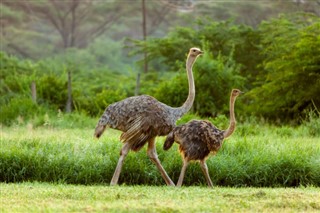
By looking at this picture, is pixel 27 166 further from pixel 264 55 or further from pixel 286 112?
pixel 264 55

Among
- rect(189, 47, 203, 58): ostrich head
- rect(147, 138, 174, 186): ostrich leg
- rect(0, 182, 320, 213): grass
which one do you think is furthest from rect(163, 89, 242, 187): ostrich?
rect(189, 47, 203, 58): ostrich head

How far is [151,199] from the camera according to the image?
888cm

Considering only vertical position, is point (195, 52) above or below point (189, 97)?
above

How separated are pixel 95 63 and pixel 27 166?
102 ft

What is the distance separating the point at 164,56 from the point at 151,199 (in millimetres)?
18853

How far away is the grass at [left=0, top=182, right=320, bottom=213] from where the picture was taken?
8.21 metres

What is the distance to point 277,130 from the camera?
16.4 meters

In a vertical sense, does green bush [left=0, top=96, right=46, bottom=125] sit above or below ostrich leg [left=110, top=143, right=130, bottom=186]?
below

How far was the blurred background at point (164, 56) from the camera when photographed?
19703 mm

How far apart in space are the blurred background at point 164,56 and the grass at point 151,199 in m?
7.48

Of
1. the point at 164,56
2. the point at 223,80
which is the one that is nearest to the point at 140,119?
the point at 223,80

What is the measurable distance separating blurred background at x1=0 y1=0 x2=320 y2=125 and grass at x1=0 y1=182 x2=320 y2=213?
7.48 m

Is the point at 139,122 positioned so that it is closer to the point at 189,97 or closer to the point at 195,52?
the point at 189,97

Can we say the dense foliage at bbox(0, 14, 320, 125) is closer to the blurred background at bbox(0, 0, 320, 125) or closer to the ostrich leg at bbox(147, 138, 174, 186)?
the blurred background at bbox(0, 0, 320, 125)
